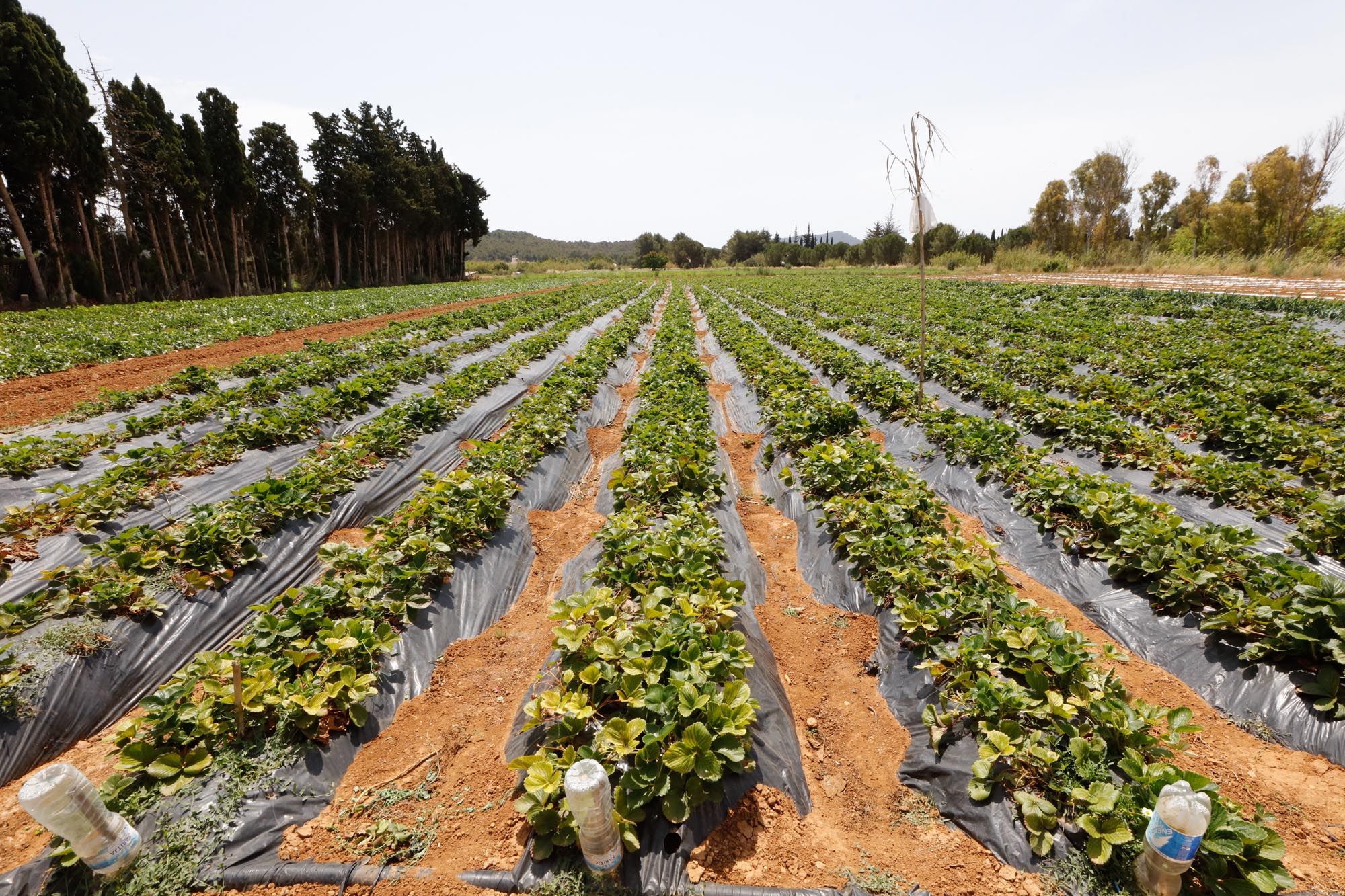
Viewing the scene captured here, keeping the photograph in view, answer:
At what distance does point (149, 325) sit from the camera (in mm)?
16516

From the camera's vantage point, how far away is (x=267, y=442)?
7.30 m

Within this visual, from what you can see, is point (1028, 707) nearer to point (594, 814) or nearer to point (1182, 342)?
point (594, 814)

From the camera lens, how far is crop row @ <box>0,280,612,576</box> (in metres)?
4.89

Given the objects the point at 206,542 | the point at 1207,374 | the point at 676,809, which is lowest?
the point at 676,809

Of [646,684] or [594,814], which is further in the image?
[646,684]

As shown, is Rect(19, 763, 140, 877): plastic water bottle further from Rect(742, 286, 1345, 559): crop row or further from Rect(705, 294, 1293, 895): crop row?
Rect(742, 286, 1345, 559): crop row

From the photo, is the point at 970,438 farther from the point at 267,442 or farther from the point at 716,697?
the point at 267,442

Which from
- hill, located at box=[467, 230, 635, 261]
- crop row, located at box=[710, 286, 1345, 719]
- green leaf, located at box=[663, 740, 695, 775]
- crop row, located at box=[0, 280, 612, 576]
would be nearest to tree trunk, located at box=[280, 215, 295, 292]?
crop row, located at box=[0, 280, 612, 576]

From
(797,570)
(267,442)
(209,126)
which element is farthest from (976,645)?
(209,126)

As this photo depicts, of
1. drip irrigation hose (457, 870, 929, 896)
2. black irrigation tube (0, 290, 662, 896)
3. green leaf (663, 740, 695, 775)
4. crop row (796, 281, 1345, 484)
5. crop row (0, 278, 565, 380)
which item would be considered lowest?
drip irrigation hose (457, 870, 929, 896)

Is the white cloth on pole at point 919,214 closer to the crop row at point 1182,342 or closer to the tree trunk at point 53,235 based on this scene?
the crop row at point 1182,342

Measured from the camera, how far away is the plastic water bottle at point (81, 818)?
2.02 metres

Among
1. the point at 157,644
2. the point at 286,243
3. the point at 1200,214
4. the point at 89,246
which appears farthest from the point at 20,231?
the point at 1200,214

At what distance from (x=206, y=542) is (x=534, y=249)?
14689cm
